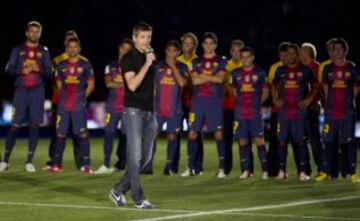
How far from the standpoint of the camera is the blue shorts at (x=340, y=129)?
15.1 m

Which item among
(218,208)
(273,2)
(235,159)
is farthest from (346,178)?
(273,2)

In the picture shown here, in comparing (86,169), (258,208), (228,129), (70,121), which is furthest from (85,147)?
(258,208)

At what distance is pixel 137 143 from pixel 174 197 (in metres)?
1.51

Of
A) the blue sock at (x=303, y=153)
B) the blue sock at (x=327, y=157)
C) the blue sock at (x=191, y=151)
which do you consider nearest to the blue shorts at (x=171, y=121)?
the blue sock at (x=191, y=151)

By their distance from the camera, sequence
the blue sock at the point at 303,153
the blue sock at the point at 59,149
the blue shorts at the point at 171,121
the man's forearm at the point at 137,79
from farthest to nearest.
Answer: the blue sock at the point at 59,149 < the blue shorts at the point at 171,121 < the blue sock at the point at 303,153 < the man's forearm at the point at 137,79

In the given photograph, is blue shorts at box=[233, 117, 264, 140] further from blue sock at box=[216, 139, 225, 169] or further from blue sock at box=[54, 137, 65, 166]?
blue sock at box=[54, 137, 65, 166]

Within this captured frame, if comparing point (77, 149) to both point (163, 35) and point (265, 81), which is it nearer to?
point (265, 81)

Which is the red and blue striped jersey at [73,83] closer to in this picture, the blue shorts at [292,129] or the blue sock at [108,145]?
the blue sock at [108,145]

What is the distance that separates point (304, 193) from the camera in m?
13.1

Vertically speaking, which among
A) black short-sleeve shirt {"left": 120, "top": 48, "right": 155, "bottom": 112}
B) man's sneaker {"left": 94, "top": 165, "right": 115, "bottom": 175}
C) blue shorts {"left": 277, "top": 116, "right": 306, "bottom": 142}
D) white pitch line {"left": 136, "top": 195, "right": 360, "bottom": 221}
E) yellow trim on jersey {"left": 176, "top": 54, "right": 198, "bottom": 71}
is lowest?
white pitch line {"left": 136, "top": 195, "right": 360, "bottom": 221}

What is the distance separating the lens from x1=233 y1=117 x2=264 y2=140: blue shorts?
1558cm

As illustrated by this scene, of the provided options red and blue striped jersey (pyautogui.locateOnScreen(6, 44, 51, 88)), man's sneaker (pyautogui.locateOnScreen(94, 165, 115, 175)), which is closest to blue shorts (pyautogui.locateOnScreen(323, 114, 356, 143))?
man's sneaker (pyautogui.locateOnScreen(94, 165, 115, 175))

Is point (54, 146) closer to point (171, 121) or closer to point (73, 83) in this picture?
point (73, 83)

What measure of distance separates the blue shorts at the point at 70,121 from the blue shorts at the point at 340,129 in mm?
3744
